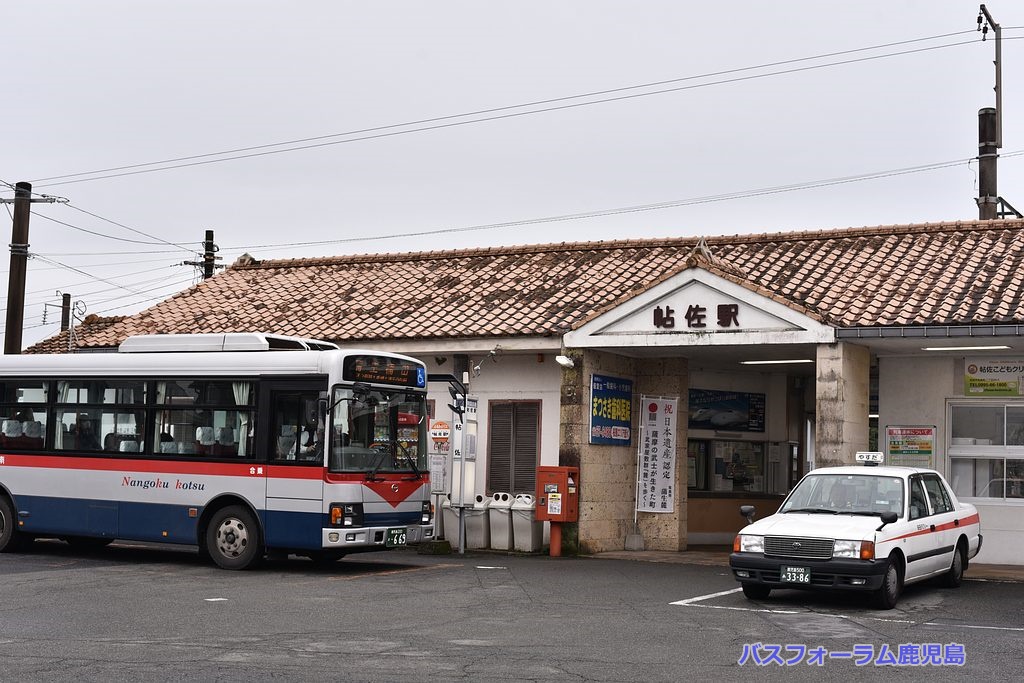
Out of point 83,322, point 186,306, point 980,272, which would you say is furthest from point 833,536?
point 83,322

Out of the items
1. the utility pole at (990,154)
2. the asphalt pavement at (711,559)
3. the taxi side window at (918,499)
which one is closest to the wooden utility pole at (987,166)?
the utility pole at (990,154)

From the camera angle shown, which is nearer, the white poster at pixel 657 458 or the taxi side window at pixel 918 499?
the taxi side window at pixel 918 499

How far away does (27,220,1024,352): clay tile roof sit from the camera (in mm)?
17797

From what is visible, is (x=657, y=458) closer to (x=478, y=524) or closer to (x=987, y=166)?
(x=478, y=524)

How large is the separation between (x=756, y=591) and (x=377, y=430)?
5.54m

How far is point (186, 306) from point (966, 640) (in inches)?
756

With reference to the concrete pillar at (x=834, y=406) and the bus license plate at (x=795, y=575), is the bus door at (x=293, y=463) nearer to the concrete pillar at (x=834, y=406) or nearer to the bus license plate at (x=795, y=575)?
the bus license plate at (x=795, y=575)

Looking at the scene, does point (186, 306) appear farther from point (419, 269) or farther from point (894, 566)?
point (894, 566)

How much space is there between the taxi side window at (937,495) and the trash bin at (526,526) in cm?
698

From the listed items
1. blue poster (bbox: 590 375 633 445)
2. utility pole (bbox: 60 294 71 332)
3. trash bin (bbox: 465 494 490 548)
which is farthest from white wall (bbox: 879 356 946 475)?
utility pole (bbox: 60 294 71 332)

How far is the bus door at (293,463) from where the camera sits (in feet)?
50.7

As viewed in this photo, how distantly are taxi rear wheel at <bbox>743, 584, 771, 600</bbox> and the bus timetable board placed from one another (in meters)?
5.65

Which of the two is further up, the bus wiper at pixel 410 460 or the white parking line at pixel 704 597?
the bus wiper at pixel 410 460

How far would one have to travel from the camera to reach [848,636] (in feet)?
35.9
